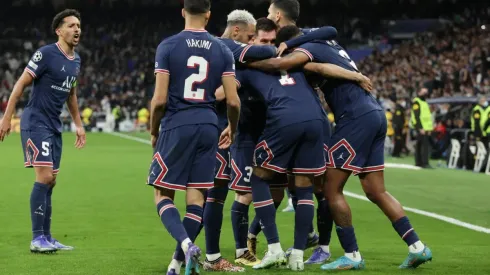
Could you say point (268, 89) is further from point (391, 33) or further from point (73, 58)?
point (391, 33)

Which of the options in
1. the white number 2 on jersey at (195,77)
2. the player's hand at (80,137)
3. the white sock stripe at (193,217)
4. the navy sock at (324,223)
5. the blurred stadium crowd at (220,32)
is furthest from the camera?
the blurred stadium crowd at (220,32)

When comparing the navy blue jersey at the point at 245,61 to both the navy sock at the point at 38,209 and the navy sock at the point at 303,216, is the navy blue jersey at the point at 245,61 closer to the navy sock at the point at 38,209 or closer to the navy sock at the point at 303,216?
the navy sock at the point at 303,216

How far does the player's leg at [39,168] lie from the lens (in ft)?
30.4

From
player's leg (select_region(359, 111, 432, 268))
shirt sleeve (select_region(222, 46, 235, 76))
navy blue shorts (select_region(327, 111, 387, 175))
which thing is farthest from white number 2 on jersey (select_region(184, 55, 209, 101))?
player's leg (select_region(359, 111, 432, 268))

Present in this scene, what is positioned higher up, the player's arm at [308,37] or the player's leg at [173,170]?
the player's arm at [308,37]

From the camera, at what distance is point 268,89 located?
8055 millimetres

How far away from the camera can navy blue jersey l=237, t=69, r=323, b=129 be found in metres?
7.95

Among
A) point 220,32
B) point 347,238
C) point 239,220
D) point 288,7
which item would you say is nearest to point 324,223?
point 347,238

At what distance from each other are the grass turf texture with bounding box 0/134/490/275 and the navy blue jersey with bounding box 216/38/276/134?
51.4 inches

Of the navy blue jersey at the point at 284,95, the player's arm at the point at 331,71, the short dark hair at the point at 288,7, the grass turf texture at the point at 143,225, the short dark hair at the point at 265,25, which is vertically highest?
the short dark hair at the point at 288,7

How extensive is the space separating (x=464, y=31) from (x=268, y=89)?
4188 centimetres

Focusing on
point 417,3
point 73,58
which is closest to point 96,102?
point 417,3

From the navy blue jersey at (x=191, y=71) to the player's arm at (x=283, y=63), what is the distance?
0.63m

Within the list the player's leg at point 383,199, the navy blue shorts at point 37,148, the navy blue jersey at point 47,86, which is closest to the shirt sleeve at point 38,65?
the navy blue jersey at point 47,86
